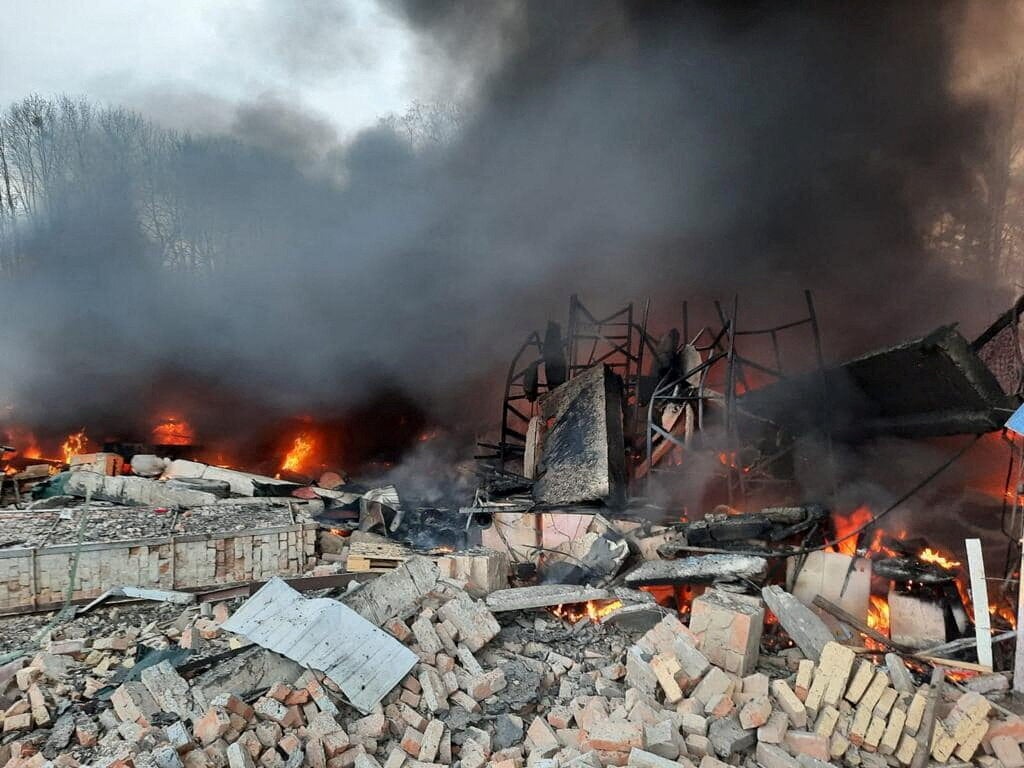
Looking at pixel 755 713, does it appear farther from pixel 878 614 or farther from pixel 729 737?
pixel 878 614

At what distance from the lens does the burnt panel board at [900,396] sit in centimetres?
498

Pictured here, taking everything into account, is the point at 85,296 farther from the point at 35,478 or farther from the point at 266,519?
the point at 266,519

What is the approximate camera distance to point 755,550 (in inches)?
231

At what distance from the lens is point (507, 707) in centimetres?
410

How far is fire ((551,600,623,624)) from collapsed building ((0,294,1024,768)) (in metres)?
0.03

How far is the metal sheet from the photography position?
4.07m

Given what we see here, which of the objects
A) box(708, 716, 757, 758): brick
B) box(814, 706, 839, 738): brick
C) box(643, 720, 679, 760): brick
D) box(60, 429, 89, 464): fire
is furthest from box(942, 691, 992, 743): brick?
box(60, 429, 89, 464): fire

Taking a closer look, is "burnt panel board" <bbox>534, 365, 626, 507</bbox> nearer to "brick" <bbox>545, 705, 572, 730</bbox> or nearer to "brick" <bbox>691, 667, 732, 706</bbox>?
"brick" <bbox>691, 667, 732, 706</bbox>

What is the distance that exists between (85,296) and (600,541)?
1755 cm

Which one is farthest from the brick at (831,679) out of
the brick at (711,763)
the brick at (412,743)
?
the brick at (412,743)

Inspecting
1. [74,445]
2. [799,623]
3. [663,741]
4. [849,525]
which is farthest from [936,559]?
[74,445]

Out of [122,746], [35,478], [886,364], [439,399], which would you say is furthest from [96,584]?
[439,399]

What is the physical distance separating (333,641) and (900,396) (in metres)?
6.16

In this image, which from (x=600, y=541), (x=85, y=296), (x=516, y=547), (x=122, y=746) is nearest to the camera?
(x=122, y=746)
